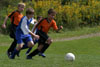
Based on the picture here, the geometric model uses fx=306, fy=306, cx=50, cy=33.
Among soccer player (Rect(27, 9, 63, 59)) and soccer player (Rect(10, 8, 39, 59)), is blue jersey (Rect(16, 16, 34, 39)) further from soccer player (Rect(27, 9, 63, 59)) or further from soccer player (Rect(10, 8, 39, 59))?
soccer player (Rect(27, 9, 63, 59))

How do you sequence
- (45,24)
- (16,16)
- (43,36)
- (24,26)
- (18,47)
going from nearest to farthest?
(24,26) → (18,47) → (45,24) → (43,36) → (16,16)

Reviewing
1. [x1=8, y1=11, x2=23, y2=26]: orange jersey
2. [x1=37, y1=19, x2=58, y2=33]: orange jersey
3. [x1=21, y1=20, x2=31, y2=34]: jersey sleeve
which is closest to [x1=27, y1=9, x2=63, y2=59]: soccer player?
[x1=37, y1=19, x2=58, y2=33]: orange jersey

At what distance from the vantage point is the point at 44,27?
1034 cm

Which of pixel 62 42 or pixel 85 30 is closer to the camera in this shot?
pixel 62 42

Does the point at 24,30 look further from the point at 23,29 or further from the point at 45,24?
the point at 45,24

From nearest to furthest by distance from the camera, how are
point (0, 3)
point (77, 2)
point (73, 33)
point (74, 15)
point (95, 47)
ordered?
1. point (95, 47)
2. point (73, 33)
3. point (74, 15)
4. point (77, 2)
5. point (0, 3)

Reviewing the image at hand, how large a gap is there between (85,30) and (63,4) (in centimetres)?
546

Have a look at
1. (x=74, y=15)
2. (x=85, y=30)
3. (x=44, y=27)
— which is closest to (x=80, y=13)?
(x=74, y=15)

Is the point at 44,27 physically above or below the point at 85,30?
above

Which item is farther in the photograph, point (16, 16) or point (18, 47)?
point (16, 16)

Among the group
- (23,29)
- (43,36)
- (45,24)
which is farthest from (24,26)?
(43,36)

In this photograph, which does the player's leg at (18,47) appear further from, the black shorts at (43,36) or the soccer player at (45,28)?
the black shorts at (43,36)

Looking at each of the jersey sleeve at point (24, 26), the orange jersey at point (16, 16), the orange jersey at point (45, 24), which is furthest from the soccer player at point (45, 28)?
the jersey sleeve at point (24, 26)

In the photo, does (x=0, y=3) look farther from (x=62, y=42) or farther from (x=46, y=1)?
(x=62, y=42)
